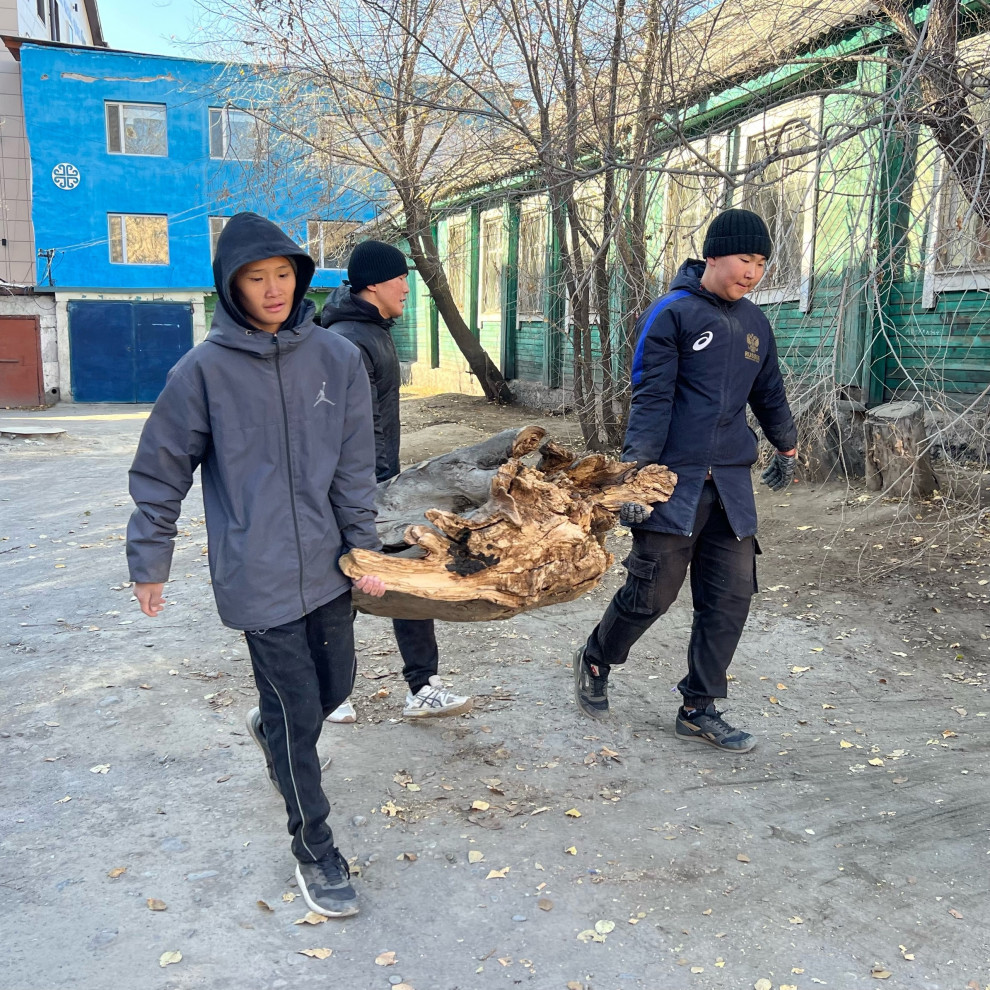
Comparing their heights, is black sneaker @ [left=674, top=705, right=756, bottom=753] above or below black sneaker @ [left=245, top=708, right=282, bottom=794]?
below

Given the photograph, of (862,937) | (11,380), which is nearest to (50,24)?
(11,380)

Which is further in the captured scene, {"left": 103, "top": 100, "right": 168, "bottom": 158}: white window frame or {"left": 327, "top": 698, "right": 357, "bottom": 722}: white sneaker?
{"left": 103, "top": 100, "right": 168, "bottom": 158}: white window frame

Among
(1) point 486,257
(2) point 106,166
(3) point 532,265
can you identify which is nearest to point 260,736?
(3) point 532,265

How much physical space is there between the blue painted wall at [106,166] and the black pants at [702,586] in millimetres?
21259

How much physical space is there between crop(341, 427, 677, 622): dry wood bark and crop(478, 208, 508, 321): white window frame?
14996mm

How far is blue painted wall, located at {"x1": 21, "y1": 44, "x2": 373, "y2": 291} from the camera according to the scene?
22.7 meters

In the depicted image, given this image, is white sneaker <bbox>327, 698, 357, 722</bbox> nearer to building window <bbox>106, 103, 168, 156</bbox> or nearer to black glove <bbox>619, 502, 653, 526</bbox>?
black glove <bbox>619, 502, 653, 526</bbox>

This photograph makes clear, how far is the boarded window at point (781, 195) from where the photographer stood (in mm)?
5547

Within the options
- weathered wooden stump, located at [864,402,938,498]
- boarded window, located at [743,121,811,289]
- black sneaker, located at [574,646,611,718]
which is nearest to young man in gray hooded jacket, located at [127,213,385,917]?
black sneaker, located at [574,646,611,718]

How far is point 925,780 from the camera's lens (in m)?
3.34

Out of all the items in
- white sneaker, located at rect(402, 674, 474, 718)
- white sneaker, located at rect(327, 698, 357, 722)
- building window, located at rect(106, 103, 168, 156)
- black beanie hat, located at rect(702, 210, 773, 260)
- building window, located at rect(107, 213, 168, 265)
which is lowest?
white sneaker, located at rect(327, 698, 357, 722)

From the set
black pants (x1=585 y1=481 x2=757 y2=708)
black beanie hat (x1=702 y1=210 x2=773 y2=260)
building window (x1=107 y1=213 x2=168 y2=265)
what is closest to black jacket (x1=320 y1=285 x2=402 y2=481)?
black pants (x1=585 y1=481 x2=757 y2=708)

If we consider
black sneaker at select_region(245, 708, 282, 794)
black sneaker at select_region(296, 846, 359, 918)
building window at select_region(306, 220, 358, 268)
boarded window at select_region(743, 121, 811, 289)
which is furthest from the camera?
building window at select_region(306, 220, 358, 268)

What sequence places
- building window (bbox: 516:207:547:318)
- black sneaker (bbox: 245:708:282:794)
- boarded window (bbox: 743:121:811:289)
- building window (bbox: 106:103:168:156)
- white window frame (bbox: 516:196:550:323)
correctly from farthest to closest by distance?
1. building window (bbox: 106:103:168:156)
2. building window (bbox: 516:207:547:318)
3. white window frame (bbox: 516:196:550:323)
4. boarded window (bbox: 743:121:811:289)
5. black sneaker (bbox: 245:708:282:794)
